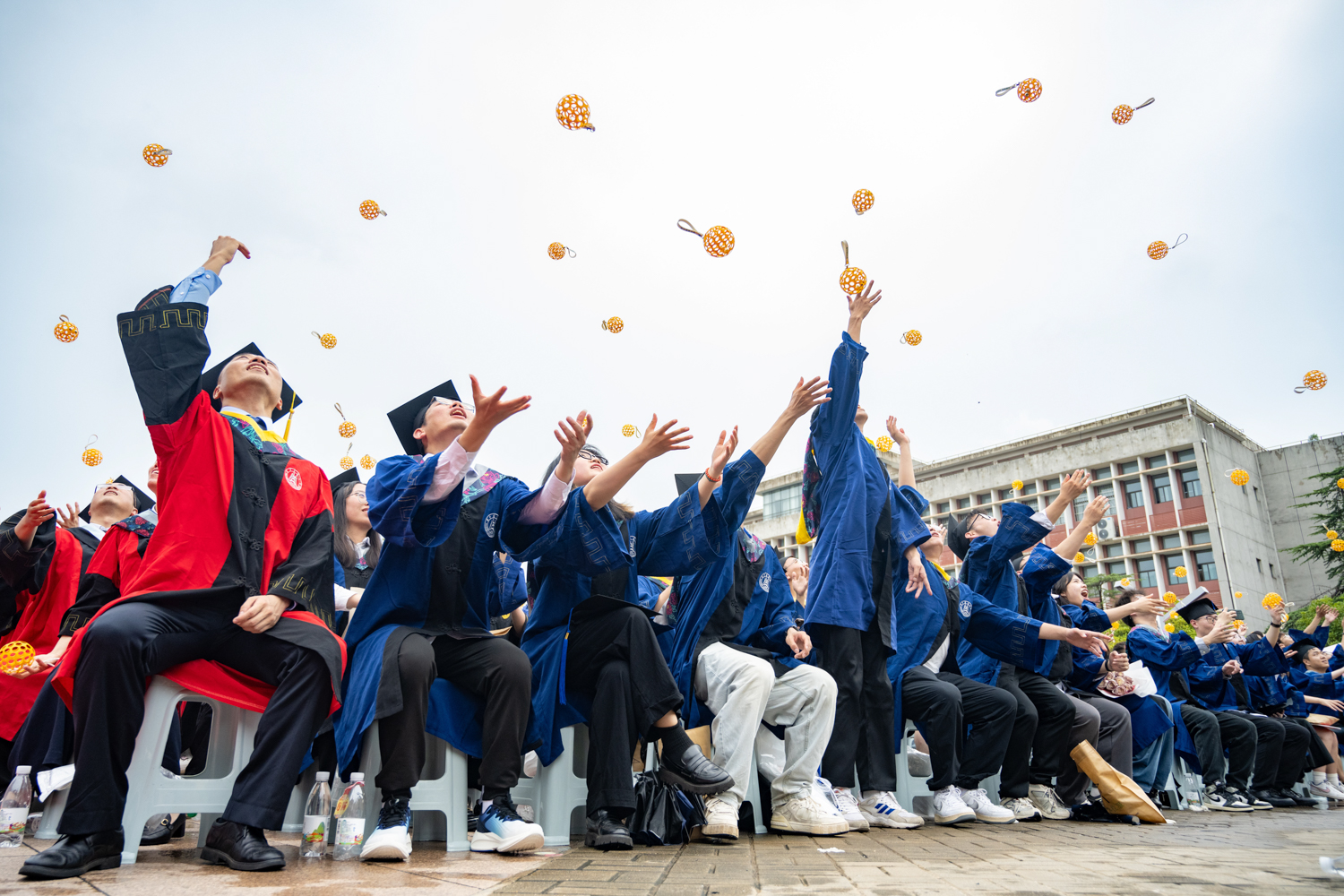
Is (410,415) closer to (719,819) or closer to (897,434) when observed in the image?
(719,819)

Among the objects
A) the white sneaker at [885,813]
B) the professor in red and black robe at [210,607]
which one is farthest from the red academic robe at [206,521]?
the white sneaker at [885,813]

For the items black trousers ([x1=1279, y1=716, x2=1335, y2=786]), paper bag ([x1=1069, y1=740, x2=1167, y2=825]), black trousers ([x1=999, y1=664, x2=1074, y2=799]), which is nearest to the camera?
paper bag ([x1=1069, y1=740, x2=1167, y2=825])

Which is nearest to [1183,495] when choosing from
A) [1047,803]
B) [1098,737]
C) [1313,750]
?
[1313,750]

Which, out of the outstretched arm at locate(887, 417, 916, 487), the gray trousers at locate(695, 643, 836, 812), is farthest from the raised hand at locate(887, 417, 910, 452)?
the gray trousers at locate(695, 643, 836, 812)

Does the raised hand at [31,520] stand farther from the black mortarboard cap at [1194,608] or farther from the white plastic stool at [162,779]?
the black mortarboard cap at [1194,608]

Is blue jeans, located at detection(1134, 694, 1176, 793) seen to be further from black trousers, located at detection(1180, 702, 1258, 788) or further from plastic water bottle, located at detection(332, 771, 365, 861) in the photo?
plastic water bottle, located at detection(332, 771, 365, 861)

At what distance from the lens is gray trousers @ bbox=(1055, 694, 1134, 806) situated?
5.71 metres

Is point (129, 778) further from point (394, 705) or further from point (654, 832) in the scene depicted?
point (654, 832)

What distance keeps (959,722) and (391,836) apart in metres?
3.51

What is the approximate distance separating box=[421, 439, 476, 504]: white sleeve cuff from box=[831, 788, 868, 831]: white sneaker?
2437mm

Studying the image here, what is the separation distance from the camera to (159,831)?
11.3 ft

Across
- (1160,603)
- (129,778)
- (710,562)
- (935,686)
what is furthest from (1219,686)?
(129,778)

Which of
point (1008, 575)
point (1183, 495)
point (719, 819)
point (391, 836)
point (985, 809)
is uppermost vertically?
point (1183, 495)

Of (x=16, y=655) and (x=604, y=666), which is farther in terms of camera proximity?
(x=16, y=655)
